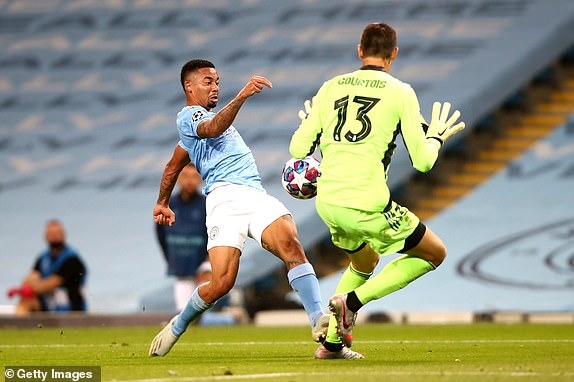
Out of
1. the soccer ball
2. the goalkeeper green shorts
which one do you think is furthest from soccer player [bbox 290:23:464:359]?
the soccer ball

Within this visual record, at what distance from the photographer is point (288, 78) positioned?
73.8ft

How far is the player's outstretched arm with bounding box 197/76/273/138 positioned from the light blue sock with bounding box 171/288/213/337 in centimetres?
107

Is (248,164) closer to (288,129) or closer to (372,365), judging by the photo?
(372,365)

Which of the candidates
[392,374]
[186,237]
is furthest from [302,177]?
[186,237]

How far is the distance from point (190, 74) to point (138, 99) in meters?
14.7

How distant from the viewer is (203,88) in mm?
9062

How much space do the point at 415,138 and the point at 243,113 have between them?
1530 cm

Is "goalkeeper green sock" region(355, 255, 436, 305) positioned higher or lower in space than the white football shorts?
lower

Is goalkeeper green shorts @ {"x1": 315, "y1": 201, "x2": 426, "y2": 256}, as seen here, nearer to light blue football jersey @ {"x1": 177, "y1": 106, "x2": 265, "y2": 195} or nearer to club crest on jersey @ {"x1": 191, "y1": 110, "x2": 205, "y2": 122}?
light blue football jersey @ {"x1": 177, "y1": 106, "x2": 265, "y2": 195}

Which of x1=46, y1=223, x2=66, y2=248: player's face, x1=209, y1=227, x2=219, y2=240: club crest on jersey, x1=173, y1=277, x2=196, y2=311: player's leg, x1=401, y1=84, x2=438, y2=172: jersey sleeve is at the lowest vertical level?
x1=209, y1=227, x2=219, y2=240: club crest on jersey

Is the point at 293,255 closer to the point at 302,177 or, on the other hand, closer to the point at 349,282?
the point at 349,282

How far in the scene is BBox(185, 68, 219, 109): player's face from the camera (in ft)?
29.7

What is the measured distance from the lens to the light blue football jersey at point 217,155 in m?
8.80

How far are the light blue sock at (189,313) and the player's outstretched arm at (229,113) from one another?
3.52 feet
